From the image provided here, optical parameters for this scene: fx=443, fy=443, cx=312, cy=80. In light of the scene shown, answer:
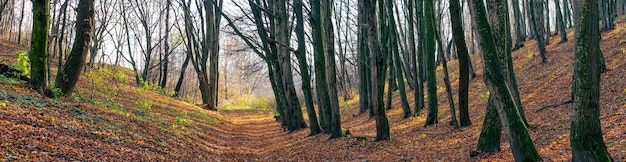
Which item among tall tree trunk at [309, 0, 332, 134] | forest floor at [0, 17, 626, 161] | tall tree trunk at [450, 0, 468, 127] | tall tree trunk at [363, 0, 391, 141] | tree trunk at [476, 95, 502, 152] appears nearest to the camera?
Answer: forest floor at [0, 17, 626, 161]

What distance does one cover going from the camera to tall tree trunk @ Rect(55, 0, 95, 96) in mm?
10336

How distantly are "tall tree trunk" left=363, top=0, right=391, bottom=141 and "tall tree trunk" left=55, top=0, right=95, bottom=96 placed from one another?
645 centimetres

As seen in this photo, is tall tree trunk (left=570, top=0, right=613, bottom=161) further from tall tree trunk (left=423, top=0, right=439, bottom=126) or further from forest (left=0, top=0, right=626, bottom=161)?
tall tree trunk (left=423, top=0, right=439, bottom=126)

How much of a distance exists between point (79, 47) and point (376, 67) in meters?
6.93

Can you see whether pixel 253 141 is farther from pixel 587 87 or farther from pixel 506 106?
pixel 587 87

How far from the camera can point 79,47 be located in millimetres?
10406

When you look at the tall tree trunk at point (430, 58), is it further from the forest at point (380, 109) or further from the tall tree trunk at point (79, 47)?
the tall tree trunk at point (79, 47)

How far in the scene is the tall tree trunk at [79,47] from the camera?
407 inches

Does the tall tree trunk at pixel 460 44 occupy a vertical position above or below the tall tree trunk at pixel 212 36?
below

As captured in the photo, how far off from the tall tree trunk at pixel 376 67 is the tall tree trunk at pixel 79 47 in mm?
6451

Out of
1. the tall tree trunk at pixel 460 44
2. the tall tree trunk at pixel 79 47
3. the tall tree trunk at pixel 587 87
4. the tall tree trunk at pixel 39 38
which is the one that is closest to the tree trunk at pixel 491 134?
the tall tree trunk at pixel 460 44

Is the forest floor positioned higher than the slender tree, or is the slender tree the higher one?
the slender tree

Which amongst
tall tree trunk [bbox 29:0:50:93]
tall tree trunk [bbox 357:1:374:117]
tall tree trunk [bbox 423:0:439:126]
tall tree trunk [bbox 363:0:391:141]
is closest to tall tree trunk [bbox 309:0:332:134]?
tall tree trunk [bbox 363:0:391:141]

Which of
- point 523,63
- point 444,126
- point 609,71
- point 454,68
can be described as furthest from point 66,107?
point 454,68
